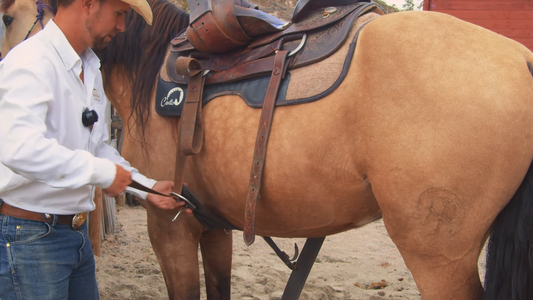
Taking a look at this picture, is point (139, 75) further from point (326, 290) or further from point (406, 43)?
point (326, 290)

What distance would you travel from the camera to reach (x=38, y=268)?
4.96ft

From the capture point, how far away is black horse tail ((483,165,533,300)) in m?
1.45

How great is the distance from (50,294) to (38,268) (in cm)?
10

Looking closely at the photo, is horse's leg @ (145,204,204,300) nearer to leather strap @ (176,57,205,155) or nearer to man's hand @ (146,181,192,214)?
man's hand @ (146,181,192,214)

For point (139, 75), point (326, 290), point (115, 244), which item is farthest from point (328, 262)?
point (139, 75)

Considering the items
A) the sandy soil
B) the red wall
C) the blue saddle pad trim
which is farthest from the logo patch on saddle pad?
the red wall

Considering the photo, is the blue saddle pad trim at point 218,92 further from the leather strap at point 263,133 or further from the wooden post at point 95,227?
the wooden post at point 95,227

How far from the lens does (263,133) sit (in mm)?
1778

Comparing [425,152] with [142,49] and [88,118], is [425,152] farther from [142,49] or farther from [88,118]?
[142,49]

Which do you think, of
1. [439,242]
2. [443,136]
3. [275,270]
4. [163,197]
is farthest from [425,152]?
[275,270]

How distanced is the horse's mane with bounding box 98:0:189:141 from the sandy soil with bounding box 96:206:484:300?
177 centimetres

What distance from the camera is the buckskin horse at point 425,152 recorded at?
1.44m

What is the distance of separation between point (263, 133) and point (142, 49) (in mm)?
1070

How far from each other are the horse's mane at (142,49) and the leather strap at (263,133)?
82 centimetres
